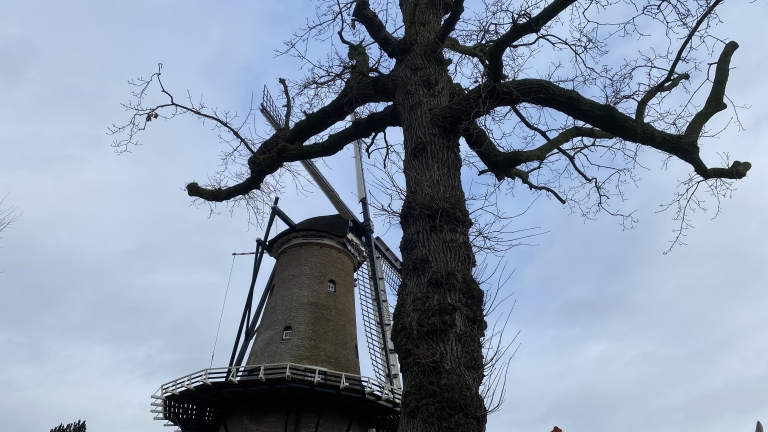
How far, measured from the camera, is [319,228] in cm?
1775

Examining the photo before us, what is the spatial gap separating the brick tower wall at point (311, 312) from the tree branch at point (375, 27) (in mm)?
10746

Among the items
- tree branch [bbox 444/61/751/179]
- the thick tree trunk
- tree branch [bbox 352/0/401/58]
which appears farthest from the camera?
tree branch [bbox 352/0/401/58]

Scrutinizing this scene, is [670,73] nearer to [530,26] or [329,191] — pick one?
→ [530,26]

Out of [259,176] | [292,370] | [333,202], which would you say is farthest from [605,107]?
[333,202]

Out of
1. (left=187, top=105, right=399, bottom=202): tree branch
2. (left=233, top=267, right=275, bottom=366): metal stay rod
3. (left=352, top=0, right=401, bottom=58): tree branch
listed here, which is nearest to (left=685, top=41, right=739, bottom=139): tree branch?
(left=187, top=105, right=399, bottom=202): tree branch

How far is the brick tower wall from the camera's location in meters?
15.1

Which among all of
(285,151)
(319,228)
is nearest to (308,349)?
(319,228)

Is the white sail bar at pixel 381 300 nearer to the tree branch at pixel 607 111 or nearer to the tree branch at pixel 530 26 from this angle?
the tree branch at pixel 607 111

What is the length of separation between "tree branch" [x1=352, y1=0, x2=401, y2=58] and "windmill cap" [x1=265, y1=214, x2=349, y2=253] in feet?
40.8

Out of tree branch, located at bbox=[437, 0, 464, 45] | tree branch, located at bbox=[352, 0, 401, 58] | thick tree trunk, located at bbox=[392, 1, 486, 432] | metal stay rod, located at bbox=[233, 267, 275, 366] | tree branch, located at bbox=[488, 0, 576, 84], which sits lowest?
thick tree trunk, located at bbox=[392, 1, 486, 432]

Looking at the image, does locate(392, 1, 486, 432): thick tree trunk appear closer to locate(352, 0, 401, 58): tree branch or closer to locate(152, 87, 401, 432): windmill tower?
locate(352, 0, 401, 58): tree branch

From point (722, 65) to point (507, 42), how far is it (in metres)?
1.71

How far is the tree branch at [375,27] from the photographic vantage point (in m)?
5.40

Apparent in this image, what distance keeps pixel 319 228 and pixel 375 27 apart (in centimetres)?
1256
